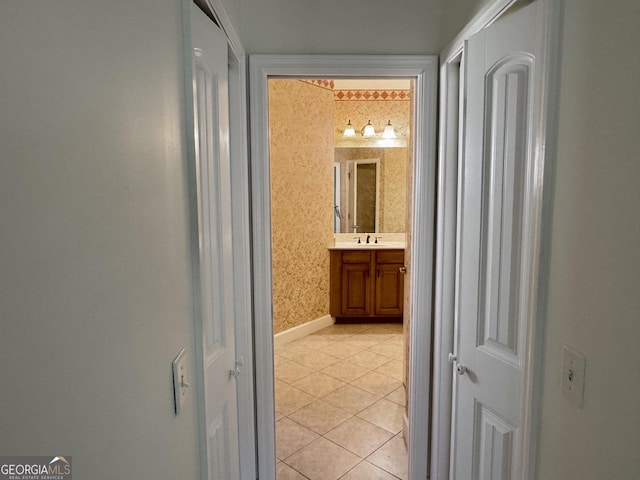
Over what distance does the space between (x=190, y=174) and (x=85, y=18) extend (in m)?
0.49

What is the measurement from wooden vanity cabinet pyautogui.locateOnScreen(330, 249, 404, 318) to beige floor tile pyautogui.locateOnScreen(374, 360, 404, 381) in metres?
1.03

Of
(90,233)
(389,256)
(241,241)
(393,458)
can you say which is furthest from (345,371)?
(90,233)

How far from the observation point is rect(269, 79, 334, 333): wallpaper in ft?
13.6

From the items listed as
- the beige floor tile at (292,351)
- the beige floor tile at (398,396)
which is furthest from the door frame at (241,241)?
the beige floor tile at (292,351)

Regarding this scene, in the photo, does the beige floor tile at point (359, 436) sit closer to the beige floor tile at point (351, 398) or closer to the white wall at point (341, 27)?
the beige floor tile at point (351, 398)

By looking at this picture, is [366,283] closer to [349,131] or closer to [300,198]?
[300,198]

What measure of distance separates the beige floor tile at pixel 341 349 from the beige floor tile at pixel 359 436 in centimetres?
118

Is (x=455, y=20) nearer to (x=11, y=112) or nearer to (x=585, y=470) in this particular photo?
(x=585, y=470)

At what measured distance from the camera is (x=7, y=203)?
44 cm

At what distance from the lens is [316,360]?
155 inches

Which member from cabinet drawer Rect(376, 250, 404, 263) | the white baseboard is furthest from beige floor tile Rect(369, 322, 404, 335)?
cabinet drawer Rect(376, 250, 404, 263)

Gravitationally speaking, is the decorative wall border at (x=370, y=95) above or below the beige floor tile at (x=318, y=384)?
above

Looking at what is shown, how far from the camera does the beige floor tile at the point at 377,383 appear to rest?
3.32 metres

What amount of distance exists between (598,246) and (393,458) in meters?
2.05
